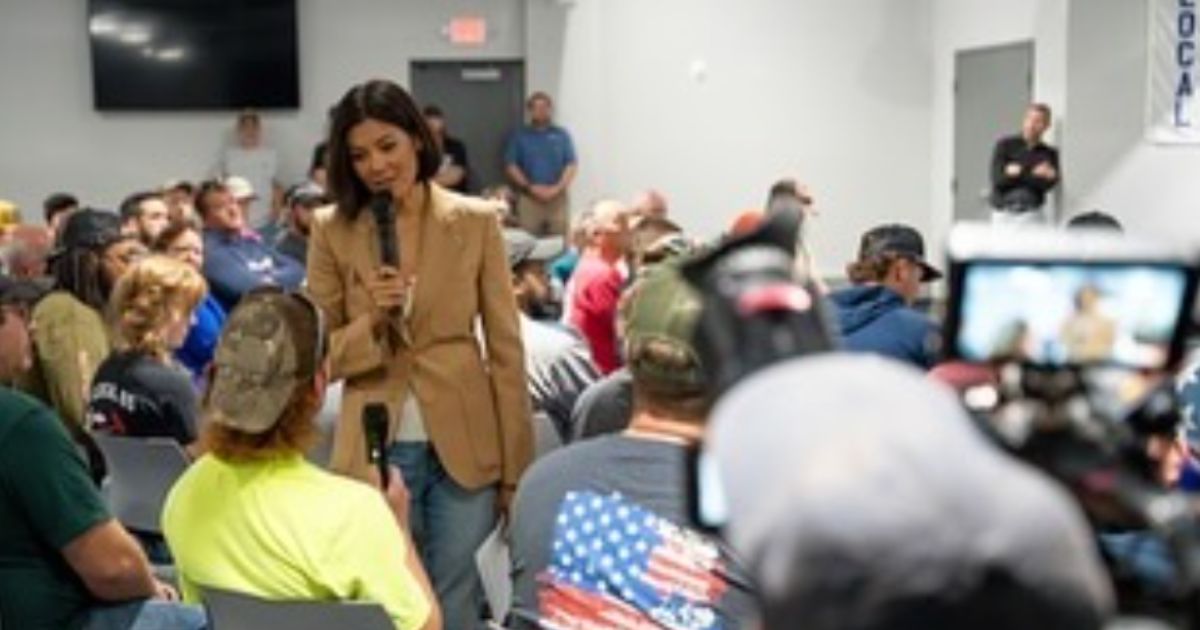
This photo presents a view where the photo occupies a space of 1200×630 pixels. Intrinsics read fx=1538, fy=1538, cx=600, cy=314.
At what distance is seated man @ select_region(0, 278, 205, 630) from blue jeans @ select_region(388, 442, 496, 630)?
57cm

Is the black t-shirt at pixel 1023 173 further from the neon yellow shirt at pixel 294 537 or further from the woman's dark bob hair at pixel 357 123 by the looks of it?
the neon yellow shirt at pixel 294 537

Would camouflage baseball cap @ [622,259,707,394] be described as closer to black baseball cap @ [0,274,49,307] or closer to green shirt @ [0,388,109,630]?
green shirt @ [0,388,109,630]

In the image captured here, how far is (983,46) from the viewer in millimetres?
10461

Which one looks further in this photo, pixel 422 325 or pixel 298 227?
pixel 298 227

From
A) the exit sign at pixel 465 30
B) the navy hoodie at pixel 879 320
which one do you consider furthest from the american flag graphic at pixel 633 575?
the exit sign at pixel 465 30

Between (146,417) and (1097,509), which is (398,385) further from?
(1097,509)

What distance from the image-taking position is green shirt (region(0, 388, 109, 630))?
2643 mm

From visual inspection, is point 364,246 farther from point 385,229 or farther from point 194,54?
point 194,54

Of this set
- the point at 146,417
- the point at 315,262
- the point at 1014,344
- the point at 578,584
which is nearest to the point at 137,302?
the point at 146,417

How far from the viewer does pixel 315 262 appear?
10.6 feet

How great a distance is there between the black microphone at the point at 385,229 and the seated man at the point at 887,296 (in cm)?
94

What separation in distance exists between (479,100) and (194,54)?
209 cm

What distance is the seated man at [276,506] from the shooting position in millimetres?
2375

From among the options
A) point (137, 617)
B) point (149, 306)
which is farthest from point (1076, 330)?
point (149, 306)
